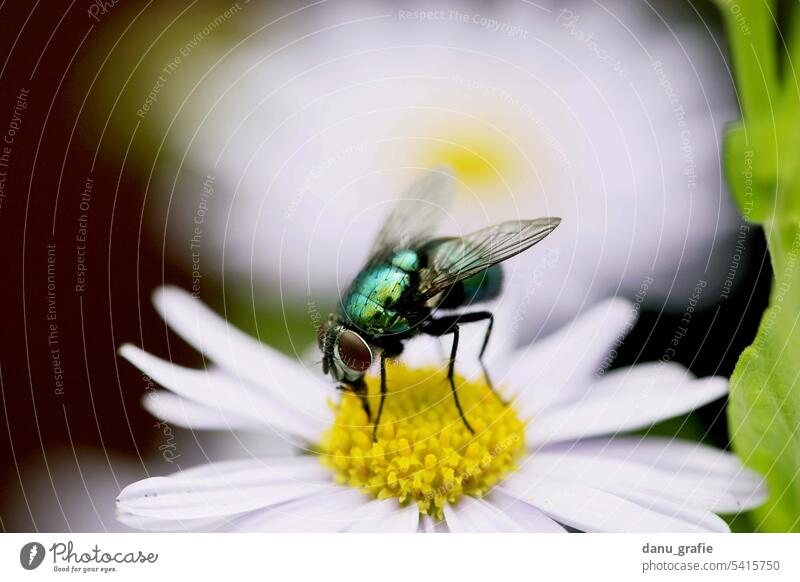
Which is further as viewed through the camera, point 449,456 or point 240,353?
point 240,353

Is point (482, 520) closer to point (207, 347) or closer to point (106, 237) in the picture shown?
point (207, 347)

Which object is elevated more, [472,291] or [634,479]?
[472,291]

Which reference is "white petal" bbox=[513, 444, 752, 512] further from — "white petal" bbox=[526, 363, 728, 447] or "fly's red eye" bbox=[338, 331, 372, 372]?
"fly's red eye" bbox=[338, 331, 372, 372]

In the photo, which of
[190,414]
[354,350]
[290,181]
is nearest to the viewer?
[354,350]

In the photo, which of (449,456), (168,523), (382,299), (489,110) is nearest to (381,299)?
(382,299)

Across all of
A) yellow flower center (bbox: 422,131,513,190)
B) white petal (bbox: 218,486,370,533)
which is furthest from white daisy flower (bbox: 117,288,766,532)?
yellow flower center (bbox: 422,131,513,190)
